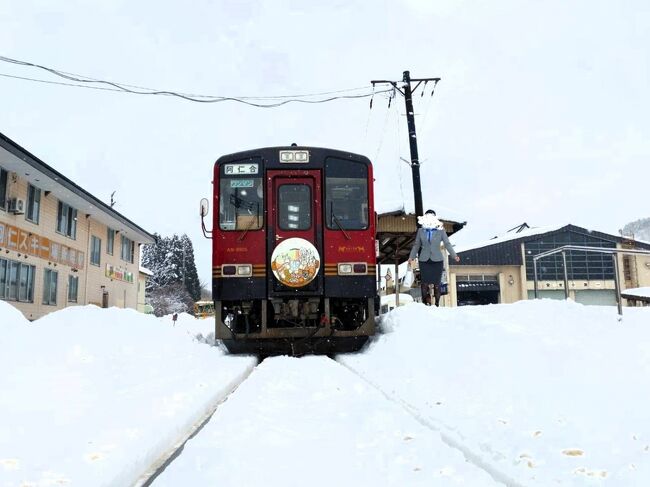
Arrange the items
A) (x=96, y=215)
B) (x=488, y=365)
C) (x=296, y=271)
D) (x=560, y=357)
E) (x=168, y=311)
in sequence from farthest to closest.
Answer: (x=168, y=311) < (x=96, y=215) < (x=296, y=271) < (x=488, y=365) < (x=560, y=357)

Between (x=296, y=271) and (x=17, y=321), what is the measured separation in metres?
4.47

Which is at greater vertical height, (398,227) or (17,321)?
(398,227)

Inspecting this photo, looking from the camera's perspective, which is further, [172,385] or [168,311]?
[168,311]

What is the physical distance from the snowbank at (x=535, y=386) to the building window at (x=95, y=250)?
19.3 metres

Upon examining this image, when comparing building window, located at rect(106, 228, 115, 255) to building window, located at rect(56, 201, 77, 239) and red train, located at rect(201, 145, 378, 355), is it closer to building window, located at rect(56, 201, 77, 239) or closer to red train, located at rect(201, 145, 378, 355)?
building window, located at rect(56, 201, 77, 239)

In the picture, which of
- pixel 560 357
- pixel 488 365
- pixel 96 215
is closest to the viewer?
pixel 560 357

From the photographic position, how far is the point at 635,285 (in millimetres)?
33750

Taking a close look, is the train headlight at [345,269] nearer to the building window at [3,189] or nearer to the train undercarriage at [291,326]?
the train undercarriage at [291,326]

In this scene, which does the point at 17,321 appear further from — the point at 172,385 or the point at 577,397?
the point at 577,397

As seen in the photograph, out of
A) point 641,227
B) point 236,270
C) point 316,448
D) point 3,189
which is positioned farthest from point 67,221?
point 641,227

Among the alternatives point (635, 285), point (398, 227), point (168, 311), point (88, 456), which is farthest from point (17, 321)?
point (168, 311)

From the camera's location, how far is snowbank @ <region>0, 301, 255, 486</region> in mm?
2617

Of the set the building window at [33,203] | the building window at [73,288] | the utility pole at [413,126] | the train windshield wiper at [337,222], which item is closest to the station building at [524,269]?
the utility pole at [413,126]

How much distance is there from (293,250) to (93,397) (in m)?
4.57
